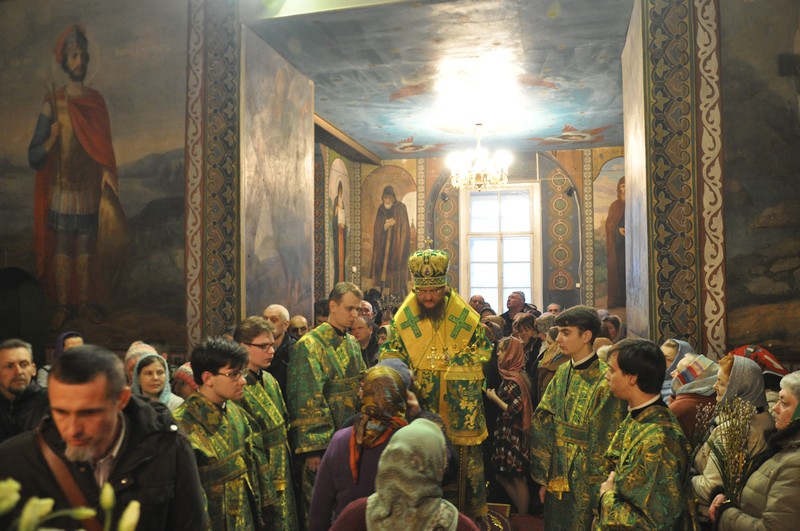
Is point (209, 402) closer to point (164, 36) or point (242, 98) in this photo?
point (242, 98)

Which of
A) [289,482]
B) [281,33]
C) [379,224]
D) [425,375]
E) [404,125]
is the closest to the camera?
[289,482]

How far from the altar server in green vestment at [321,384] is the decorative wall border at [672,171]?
3.21 metres

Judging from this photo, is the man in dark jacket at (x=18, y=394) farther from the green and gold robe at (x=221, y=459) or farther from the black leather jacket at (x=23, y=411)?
the green and gold robe at (x=221, y=459)

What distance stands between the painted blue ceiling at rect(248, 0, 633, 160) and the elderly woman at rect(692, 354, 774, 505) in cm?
502

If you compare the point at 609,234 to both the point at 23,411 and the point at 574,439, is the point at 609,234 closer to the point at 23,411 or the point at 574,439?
the point at 574,439

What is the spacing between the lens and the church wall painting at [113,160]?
779 cm

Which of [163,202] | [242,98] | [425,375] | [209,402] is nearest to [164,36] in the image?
[242,98]

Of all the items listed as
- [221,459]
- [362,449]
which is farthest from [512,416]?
[362,449]

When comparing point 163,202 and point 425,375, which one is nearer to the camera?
point 425,375

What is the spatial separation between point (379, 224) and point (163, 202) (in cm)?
920

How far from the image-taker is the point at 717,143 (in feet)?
20.9

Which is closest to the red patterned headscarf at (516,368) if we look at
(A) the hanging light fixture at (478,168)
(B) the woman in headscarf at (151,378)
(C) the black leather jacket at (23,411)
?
(B) the woman in headscarf at (151,378)

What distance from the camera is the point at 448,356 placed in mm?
4566

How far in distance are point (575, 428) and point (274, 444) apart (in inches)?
69.3
